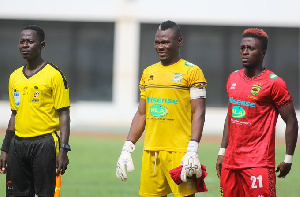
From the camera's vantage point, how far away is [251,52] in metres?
7.16

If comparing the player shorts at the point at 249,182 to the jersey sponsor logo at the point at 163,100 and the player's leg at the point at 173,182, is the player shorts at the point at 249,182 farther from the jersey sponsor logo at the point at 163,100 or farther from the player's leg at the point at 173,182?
the jersey sponsor logo at the point at 163,100

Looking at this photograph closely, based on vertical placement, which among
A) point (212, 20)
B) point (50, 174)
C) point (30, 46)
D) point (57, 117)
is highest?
point (212, 20)

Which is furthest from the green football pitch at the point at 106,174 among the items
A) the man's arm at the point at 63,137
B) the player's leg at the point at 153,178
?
the player's leg at the point at 153,178

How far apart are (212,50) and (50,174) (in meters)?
24.2

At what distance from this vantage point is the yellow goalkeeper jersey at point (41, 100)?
7.52 metres

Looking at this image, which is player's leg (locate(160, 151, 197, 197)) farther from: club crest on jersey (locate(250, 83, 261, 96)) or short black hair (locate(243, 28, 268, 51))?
short black hair (locate(243, 28, 268, 51))

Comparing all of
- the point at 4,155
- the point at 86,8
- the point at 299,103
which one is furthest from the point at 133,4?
the point at 4,155

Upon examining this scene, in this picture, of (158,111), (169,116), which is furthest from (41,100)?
(169,116)

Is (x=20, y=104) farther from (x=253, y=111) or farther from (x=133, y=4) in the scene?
(x=133, y=4)

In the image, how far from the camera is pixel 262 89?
7.05 m

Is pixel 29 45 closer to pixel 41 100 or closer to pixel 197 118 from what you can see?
pixel 41 100

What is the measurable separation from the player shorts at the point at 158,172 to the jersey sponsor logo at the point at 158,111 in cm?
37

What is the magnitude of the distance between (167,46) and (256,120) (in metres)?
1.13

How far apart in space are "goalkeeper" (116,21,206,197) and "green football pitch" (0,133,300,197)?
425cm
